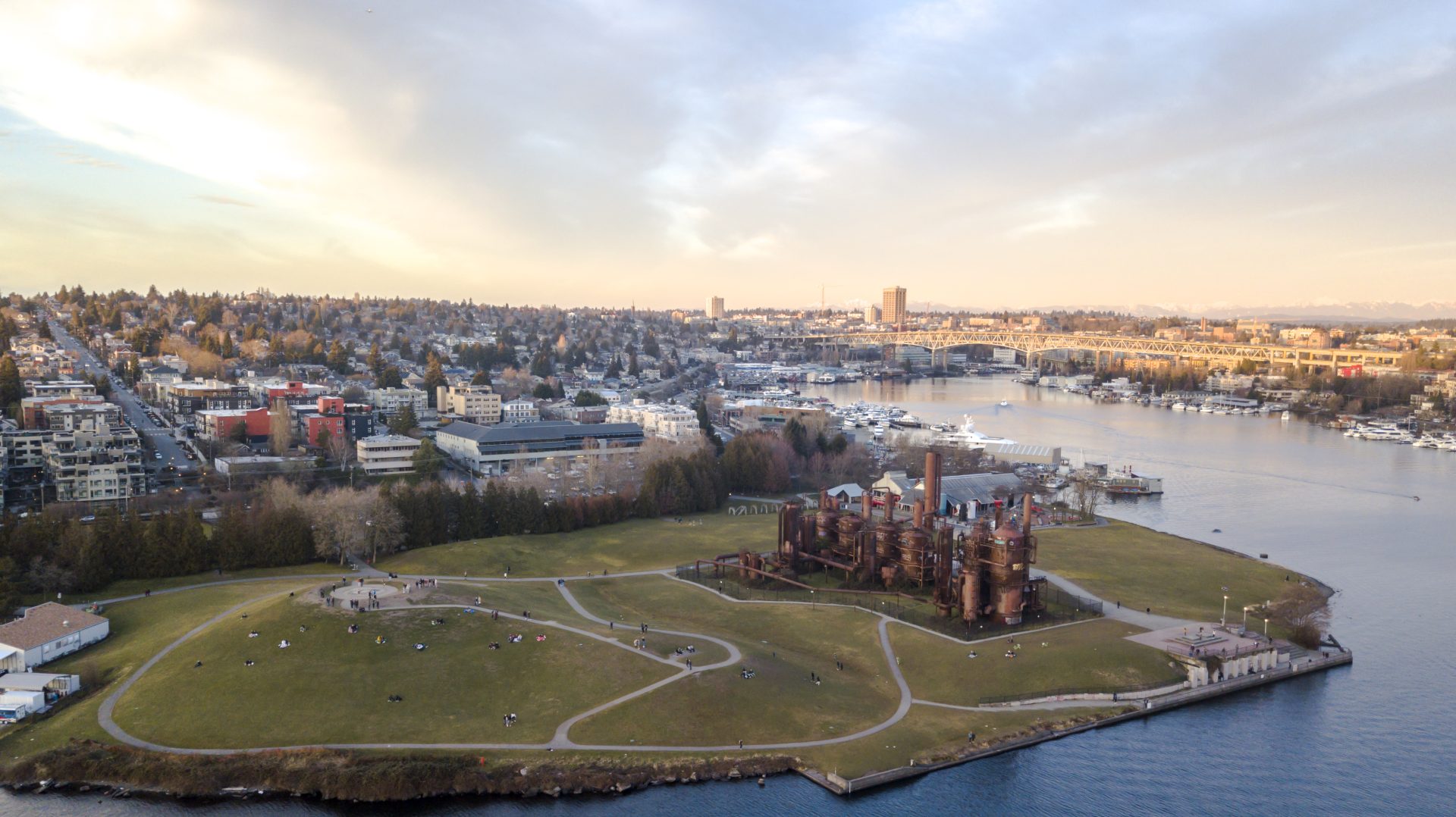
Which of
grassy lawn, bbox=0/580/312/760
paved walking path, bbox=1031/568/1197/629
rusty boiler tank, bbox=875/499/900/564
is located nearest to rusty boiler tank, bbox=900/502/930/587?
rusty boiler tank, bbox=875/499/900/564

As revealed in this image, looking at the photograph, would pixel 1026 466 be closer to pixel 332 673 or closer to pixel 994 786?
pixel 994 786

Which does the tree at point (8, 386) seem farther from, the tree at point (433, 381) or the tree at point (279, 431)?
the tree at point (433, 381)

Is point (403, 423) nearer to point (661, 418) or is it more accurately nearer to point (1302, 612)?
point (661, 418)

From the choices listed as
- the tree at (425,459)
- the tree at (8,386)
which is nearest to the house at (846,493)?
the tree at (425,459)

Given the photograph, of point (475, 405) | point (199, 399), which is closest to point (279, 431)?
point (199, 399)

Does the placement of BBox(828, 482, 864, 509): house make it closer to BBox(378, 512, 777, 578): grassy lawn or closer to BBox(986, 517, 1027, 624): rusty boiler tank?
BBox(378, 512, 777, 578): grassy lawn

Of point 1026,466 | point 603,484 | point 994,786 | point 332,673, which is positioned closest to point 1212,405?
point 1026,466
